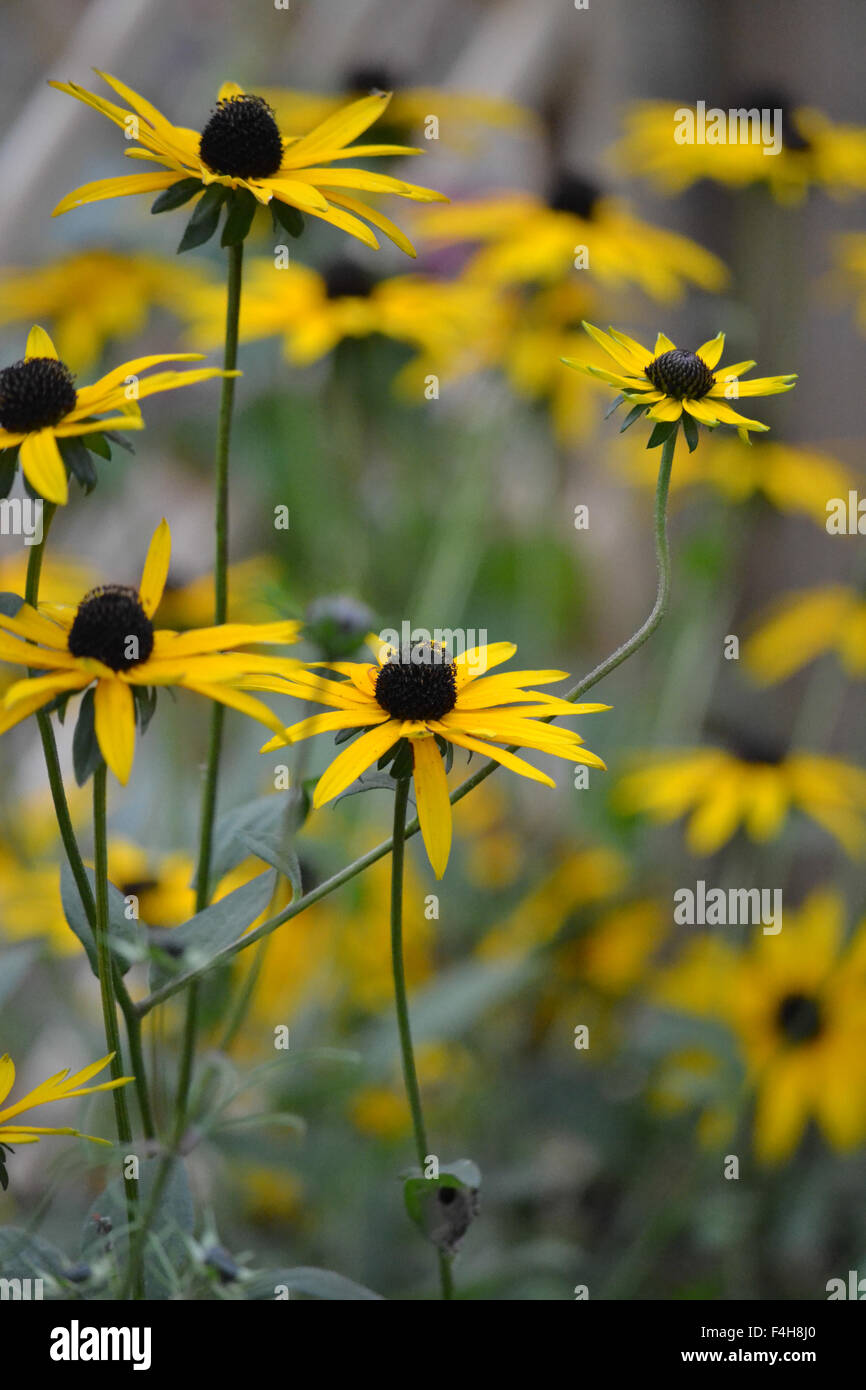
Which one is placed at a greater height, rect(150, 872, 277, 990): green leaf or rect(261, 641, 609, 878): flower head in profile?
rect(261, 641, 609, 878): flower head in profile

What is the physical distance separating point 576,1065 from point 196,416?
551 mm

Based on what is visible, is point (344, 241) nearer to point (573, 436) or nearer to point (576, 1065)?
point (573, 436)

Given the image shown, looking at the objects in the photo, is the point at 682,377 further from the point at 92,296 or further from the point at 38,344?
the point at 92,296

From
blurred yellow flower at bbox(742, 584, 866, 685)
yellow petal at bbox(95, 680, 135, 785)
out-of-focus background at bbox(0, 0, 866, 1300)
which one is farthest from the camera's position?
blurred yellow flower at bbox(742, 584, 866, 685)

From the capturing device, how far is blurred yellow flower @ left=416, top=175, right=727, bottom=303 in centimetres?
70

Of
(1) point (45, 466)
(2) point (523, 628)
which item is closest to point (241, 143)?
(1) point (45, 466)

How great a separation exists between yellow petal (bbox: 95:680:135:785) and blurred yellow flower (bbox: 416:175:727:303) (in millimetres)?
483

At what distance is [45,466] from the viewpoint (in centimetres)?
28

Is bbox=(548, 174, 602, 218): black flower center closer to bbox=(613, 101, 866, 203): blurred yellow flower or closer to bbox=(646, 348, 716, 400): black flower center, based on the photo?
bbox=(613, 101, 866, 203): blurred yellow flower

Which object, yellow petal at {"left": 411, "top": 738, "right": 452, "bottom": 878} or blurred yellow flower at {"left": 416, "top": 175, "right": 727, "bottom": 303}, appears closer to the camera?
yellow petal at {"left": 411, "top": 738, "right": 452, "bottom": 878}

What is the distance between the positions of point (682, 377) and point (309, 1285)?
0.24 metres

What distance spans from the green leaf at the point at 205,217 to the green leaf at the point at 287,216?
13mm

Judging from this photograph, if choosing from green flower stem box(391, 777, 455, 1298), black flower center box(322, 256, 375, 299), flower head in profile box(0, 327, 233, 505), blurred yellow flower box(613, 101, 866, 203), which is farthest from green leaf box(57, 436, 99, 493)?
blurred yellow flower box(613, 101, 866, 203)
